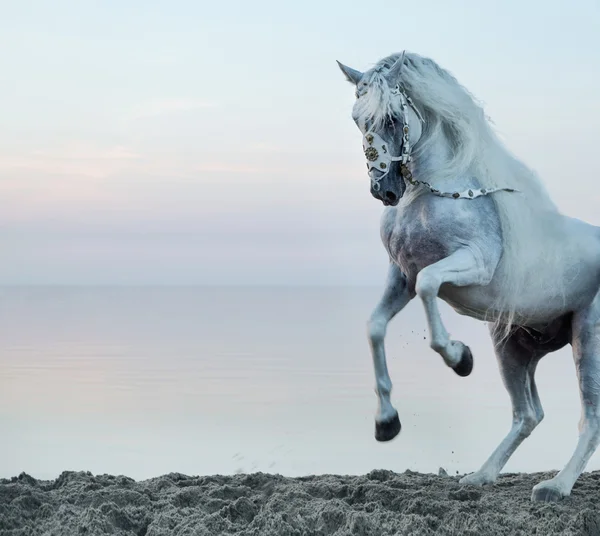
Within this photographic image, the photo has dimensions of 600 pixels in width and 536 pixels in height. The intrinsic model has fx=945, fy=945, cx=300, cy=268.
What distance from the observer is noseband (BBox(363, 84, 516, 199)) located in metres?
→ 3.59

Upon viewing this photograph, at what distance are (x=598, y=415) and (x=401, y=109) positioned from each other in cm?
159

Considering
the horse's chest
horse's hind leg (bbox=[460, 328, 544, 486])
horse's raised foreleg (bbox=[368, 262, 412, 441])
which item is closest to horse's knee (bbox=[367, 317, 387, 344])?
horse's raised foreleg (bbox=[368, 262, 412, 441])

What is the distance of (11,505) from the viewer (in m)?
3.76

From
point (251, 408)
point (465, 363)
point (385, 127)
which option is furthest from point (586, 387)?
point (251, 408)

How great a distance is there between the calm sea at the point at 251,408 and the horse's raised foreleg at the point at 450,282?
0.34 metres

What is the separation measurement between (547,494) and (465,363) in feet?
2.41

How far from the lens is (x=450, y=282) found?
3.58 meters

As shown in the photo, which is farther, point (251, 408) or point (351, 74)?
point (251, 408)

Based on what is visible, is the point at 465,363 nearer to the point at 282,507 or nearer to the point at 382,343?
the point at 382,343

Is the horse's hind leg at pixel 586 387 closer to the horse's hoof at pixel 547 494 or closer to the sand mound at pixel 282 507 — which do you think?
the horse's hoof at pixel 547 494

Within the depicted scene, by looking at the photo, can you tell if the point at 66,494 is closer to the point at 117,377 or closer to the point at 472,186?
the point at 472,186

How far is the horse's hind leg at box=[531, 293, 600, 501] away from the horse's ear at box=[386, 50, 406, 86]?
1.33 meters

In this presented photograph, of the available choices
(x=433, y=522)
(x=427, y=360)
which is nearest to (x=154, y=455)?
(x=433, y=522)

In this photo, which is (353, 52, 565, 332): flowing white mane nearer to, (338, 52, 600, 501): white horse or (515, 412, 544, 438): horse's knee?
(338, 52, 600, 501): white horse
